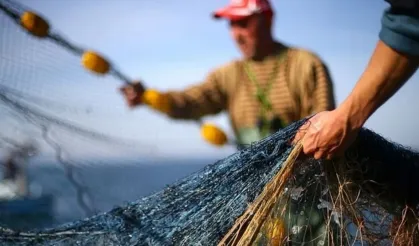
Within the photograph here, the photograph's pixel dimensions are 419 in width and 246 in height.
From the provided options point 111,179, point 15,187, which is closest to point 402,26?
point 111,179

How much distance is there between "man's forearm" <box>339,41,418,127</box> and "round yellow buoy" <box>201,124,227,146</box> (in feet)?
2.83

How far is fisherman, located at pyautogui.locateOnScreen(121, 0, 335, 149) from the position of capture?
270 centimetres

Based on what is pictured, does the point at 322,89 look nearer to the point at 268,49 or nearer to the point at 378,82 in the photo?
the point at 268,49

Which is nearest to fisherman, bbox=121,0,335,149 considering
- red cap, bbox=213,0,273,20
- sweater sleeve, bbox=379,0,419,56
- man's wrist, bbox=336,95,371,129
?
red cap, bbox=213,0,273,20

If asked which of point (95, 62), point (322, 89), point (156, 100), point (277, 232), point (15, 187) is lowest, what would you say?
point (277, 232)

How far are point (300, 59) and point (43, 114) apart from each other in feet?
3.60

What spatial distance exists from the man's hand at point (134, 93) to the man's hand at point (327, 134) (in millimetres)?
952

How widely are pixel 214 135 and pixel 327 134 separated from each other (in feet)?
2.70

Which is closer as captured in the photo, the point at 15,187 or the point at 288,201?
the point at 288,201

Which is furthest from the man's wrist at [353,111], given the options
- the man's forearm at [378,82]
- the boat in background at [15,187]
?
the boat in background at [15,187]

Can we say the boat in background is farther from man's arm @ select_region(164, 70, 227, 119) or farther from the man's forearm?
the man's forearm

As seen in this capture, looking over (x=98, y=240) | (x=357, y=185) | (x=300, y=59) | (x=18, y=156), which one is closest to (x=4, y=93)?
(x=18, y=156)

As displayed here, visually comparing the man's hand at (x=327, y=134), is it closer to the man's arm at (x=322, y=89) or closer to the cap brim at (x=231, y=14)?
the man's arm at (x=322, y=89)

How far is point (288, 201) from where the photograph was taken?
205cm
